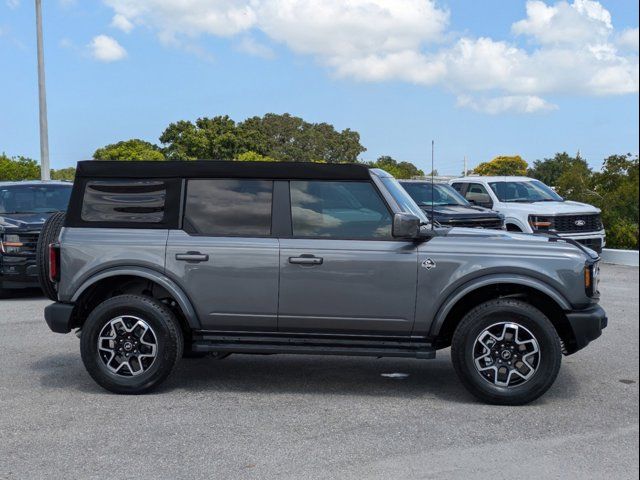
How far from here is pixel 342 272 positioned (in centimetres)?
589

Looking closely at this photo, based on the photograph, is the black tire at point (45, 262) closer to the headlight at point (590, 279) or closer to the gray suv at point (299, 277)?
the gray suv at point (299, 277)

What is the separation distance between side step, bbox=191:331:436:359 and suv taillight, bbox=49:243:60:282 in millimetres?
1285

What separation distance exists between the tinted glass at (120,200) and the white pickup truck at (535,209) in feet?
34.3

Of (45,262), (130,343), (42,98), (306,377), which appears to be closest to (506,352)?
(306,377)

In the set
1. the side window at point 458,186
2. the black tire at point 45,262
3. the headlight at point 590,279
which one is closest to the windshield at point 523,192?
the side window at point 458,186

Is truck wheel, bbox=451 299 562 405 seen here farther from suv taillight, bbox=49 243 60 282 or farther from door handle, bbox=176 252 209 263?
suv taillight, bbox=49 243 60 282

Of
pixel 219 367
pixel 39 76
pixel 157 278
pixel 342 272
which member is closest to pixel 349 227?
pixel 342 272

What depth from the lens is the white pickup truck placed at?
1582cm

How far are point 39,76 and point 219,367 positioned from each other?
17176mm

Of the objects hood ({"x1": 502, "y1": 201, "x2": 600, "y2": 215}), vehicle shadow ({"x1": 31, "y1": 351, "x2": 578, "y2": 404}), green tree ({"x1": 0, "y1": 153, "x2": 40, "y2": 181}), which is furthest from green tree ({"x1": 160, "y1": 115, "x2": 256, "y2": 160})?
vehicle shadow ({"x1": 31, "y1": 351, "x2": 578, "y2": 404})

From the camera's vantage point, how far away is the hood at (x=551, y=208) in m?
15.8

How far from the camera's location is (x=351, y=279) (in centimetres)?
589

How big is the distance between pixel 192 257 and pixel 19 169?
32139 mm

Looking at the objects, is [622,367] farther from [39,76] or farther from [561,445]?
[39,76]
